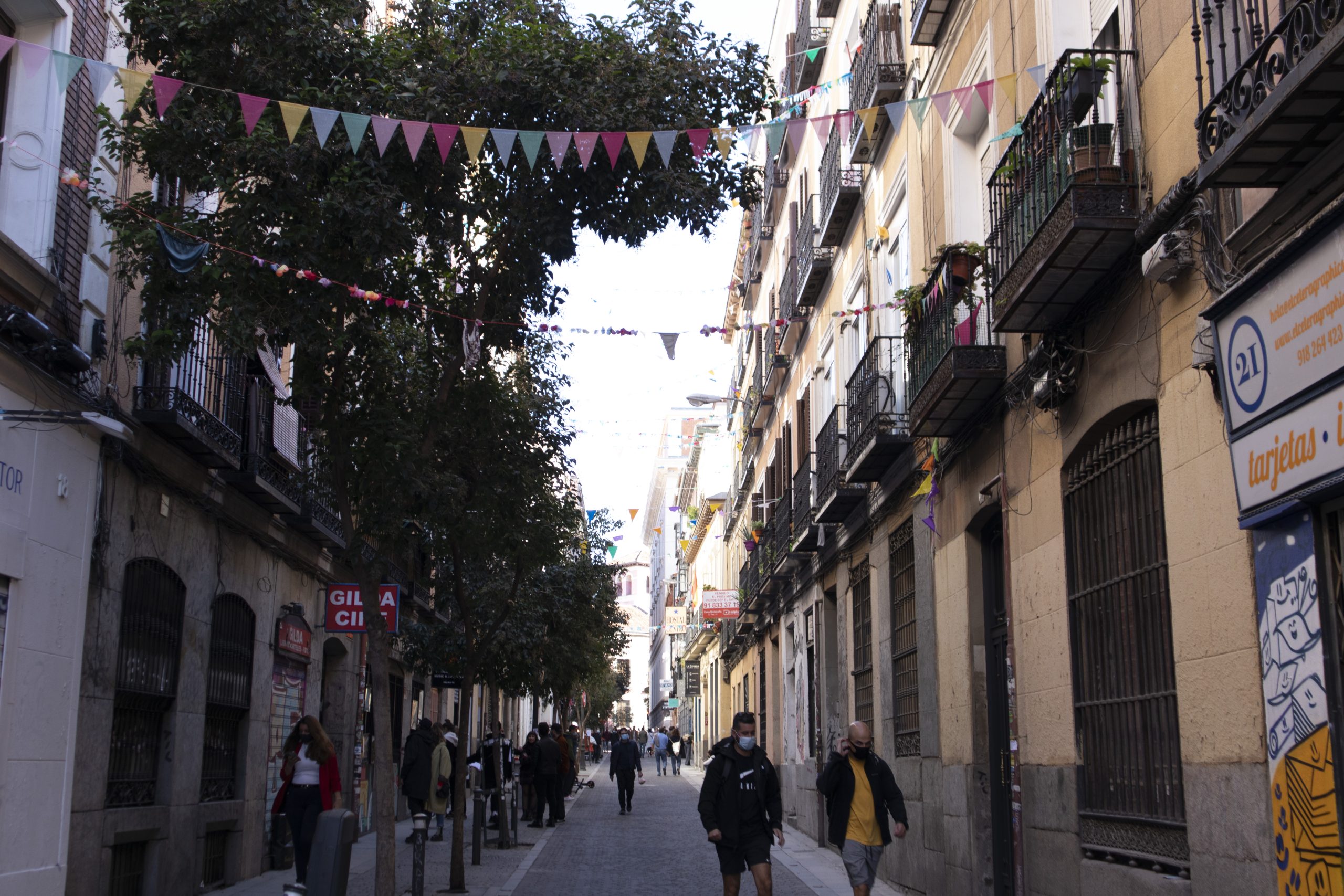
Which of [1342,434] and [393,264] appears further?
[393,264]

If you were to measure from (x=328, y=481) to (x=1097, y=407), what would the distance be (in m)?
7.01

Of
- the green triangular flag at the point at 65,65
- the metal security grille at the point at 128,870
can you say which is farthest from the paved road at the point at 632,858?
the green triangular flag at the point at 65,65

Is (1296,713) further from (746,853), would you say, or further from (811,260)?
(811,260)

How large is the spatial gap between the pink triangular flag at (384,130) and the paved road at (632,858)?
7.65 meters

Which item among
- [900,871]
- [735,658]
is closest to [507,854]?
[900,871]

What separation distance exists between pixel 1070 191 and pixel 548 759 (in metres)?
17.9

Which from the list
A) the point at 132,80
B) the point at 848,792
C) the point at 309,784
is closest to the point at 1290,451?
the point at 848,792

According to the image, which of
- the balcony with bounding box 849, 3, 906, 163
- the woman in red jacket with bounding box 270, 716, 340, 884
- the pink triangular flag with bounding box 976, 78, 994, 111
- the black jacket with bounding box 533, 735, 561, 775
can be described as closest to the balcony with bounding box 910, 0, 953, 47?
the balcony with bounding box 849, 3, 906, 163

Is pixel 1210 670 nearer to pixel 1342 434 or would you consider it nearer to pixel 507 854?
pixel 1342 434

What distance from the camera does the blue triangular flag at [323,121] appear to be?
911 cm

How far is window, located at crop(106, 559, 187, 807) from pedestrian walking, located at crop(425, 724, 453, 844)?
6.49 metres

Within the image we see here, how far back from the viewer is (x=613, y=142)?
992 cm

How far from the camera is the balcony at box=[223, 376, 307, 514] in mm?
13359

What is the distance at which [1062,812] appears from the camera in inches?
365
